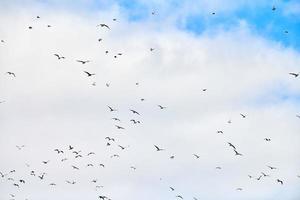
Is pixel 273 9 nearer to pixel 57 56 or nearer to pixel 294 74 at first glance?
pixel 294 74

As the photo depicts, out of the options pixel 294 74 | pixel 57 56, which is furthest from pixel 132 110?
pixel 294 74

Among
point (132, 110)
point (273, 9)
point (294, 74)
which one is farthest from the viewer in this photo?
point (132, 110)

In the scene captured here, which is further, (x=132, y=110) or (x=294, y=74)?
(x=132, y=110)

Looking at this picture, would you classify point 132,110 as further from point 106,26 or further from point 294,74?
point 294,74

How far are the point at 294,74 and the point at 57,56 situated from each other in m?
25.4

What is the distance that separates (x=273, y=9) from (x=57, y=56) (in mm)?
24830

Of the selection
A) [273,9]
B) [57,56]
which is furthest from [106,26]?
[273,9]

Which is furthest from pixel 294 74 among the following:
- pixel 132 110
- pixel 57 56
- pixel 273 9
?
pixel 57 56

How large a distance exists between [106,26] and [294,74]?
20.0 meters

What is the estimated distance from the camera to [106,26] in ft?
273

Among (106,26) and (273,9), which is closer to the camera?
(273,9)

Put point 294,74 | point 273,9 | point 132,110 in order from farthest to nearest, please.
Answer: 1. point 132,110
2. point 294,74
3. point 273,9

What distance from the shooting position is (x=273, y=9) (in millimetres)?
76062

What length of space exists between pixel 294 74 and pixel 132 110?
719 inches
